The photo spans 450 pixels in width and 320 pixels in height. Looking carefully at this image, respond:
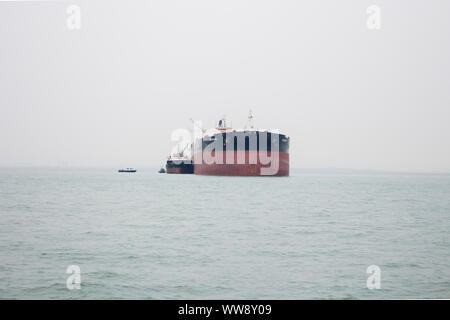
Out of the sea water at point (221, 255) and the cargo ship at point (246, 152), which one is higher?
the cargo ship at point (246, 152)

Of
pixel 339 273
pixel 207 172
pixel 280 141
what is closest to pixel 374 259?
pixel 339 273

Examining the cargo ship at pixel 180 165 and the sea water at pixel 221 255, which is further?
the cargo ship at pixel 180 165

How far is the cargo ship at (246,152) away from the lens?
5853cm

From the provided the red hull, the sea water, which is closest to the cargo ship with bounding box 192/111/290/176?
the red hull

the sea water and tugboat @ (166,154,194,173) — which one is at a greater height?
tugboat @ (166,154,194,173)

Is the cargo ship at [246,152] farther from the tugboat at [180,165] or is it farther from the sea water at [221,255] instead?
the sea water at [221,255]

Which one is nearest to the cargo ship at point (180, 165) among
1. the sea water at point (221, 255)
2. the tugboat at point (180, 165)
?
the tugboat at point (180, 165)

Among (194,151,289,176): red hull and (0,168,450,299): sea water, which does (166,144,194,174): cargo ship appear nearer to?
(194,151,289,176): red hull

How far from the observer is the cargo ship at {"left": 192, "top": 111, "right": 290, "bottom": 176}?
58.5 metres

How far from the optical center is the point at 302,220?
23.4 metres

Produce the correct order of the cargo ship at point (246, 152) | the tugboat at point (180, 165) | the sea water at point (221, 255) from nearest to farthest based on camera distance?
the sea water at point (221, 255)
the cargo ship at point (246, 152)
the tugboat at point (180, 165)
